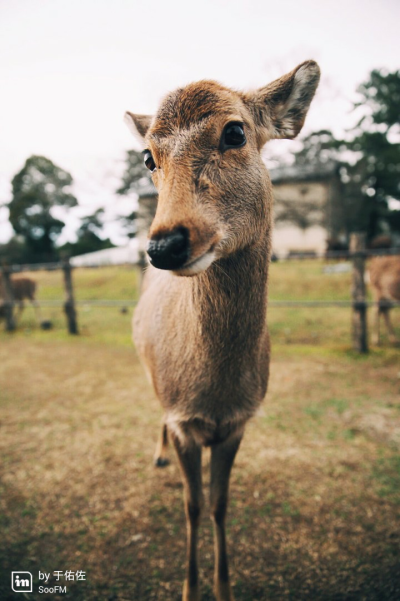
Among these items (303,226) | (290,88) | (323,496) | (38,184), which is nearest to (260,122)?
(290,88)

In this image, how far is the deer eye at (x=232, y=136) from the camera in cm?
147

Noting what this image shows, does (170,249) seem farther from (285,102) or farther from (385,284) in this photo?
(385,284)

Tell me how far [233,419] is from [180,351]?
0.52 meters

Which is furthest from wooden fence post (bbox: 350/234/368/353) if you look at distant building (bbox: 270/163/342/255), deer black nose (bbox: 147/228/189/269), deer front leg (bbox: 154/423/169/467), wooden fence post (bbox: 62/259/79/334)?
distant building (bbox: 270/163/342/255)

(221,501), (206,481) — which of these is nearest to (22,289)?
(206,481)

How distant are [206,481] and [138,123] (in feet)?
10.1

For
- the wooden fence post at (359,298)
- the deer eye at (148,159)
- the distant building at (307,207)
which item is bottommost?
the wooden fence post at (359,298)

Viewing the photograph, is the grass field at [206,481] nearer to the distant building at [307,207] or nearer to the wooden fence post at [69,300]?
the wooden fence post at [69,300]

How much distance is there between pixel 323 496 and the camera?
9.48 feet

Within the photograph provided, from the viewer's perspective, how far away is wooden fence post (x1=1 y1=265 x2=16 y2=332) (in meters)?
9.79

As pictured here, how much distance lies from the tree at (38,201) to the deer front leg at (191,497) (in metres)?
28.9
